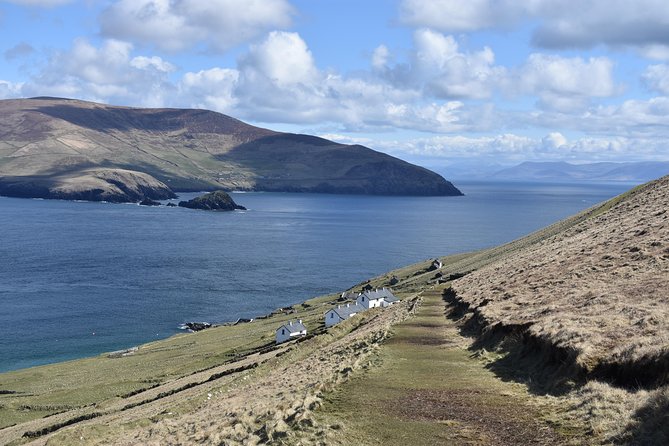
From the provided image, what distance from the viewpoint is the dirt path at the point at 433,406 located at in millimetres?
17125

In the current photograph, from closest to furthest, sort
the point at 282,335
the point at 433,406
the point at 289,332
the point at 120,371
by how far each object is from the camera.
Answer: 1. the point at 433,406
2. the point at 120,371
3. the point at 289,332
4. the point at 282,335

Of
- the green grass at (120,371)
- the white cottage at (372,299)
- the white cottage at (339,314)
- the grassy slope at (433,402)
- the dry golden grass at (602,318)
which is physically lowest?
the green grass at (120,371)

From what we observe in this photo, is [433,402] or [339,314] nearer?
[433,402]

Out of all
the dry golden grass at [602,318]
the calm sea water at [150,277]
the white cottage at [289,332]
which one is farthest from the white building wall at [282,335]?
the calm sea water at [150,277]

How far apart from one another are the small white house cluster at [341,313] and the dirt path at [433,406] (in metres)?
35.7

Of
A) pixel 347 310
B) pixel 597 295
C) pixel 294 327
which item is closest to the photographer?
pixel 597 295

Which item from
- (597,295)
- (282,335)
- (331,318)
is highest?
(597,295)

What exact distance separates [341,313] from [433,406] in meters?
48.5

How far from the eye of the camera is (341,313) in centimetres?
6819

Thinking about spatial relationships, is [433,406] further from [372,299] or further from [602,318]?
[372,299]

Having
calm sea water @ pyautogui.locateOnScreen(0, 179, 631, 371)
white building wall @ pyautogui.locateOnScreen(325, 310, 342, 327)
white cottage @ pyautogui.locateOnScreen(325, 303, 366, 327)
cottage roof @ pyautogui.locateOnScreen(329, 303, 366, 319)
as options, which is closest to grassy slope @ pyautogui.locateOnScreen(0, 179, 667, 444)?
cottage roof @ pyautogui.locateOnScreen(329, 303, 366, 319)

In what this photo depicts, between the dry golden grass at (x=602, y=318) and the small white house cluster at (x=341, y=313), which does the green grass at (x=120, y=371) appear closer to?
the small white house cluster at (x=341, y=313)

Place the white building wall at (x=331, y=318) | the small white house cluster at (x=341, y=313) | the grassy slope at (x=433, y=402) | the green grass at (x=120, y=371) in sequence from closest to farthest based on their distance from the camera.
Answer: the grassy slope at (x=433, y=402) → the green grass at (x=120, y=371) → the small white house cluster at (x=341, y=313) → the white building wall at (x=331, y=318)

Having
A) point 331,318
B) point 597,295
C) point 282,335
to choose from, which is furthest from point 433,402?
point 331,318
